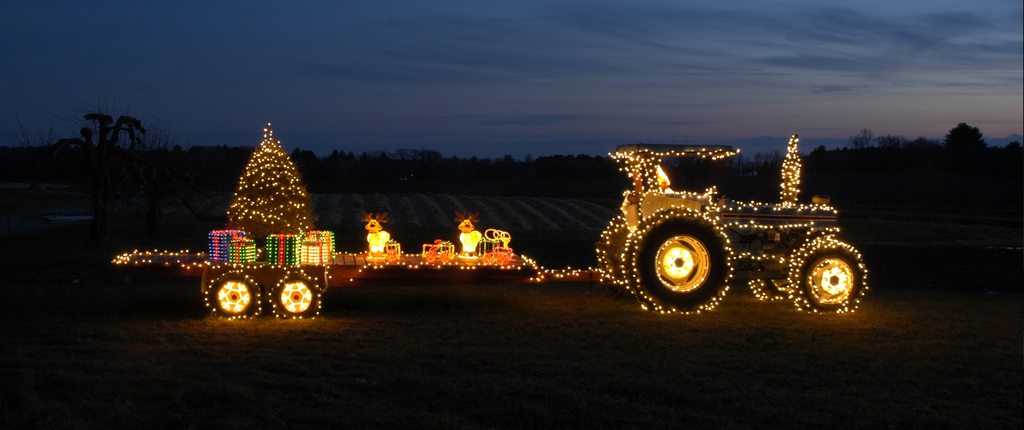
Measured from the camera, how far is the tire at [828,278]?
31.5 ft

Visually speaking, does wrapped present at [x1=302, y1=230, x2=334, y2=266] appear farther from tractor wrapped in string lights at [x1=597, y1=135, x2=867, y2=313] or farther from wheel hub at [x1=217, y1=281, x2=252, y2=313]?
tractor wrapped in string lights at [x1=597, y1=135, x2=867, y2=313]

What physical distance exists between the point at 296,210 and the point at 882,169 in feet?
193

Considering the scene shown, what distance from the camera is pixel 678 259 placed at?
956 cm

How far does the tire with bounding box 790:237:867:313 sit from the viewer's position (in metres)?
9.61

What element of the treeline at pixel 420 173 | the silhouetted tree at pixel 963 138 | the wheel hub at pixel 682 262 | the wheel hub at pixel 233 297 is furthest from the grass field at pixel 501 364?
the silhouetted tree at pixel 963 138

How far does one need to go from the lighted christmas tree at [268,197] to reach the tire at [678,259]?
15.3ft

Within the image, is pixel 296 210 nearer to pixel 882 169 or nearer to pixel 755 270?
pixel 755 270

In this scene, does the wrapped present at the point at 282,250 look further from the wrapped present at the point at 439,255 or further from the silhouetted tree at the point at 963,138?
the silhouetted tree at the point at 963,138

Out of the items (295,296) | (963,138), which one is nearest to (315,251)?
(295,296)

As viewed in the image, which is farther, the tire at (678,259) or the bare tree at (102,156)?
the bare tree at (102,156)

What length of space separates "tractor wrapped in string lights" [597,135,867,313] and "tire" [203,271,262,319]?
4642mm

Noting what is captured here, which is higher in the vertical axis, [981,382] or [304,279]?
[304,279]

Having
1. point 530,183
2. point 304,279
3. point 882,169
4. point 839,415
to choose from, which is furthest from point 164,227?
point 882,169

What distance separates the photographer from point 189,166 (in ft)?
78.4
